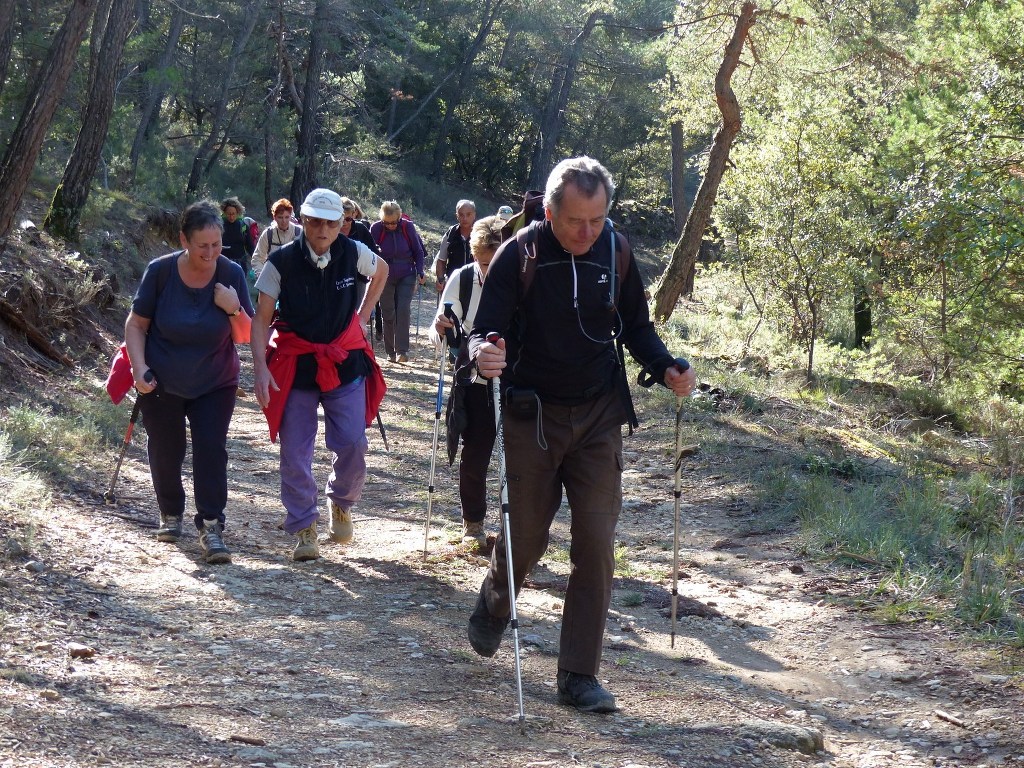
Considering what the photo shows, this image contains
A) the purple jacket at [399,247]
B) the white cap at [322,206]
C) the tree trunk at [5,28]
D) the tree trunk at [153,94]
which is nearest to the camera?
the white cap at [322,206]

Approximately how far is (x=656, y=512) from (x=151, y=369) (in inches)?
170

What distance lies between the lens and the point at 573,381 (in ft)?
15.3

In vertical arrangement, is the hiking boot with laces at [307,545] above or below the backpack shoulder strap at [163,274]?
below

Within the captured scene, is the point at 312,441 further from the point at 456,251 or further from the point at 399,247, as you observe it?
the point at 399,247

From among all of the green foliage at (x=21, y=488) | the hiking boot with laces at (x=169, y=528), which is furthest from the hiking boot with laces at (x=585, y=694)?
the hiking boot with laces at (x=169, y=528)

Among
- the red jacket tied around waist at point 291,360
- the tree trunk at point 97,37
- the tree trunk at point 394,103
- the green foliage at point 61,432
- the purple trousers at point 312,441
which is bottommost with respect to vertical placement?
the green foliage at point 61,432

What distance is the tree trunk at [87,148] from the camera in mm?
15562

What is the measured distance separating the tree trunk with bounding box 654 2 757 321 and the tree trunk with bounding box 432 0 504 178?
93.4 feet

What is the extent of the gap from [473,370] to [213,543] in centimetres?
237

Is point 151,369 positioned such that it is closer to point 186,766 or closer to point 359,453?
point 359,453

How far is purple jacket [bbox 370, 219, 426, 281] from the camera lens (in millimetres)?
14953

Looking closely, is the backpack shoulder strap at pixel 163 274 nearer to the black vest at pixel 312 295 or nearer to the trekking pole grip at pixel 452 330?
the black vest at pixel 312 295

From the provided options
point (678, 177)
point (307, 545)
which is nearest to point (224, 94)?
point (678, 177)

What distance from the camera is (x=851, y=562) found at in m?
7.09
